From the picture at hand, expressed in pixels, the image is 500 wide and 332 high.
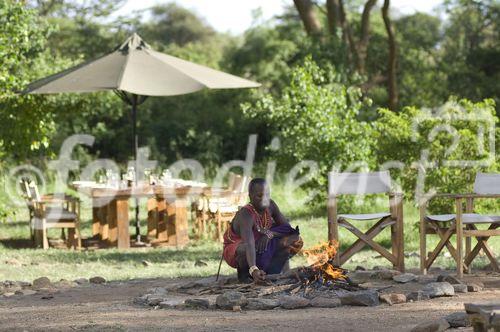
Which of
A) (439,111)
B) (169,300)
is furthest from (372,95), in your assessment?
(169,300)

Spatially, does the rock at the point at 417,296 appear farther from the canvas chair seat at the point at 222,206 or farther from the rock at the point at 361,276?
the canvas chair seat at the point at 222,206

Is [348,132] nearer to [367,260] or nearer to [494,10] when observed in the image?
[367,260]

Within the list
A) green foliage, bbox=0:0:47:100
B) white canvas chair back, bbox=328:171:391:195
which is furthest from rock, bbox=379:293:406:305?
green foliage, bbox=0:0:47:100

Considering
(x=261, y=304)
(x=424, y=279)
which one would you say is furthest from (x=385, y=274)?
(x=261, y=304)

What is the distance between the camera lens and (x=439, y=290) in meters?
6.14

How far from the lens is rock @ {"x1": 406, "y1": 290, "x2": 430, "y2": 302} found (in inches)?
238

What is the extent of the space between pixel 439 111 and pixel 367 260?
271 cm

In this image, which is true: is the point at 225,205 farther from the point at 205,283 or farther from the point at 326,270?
the point at 326,270

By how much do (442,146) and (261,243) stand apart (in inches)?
178

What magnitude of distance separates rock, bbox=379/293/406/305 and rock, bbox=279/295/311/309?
1.56 feet

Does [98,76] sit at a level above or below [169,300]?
above

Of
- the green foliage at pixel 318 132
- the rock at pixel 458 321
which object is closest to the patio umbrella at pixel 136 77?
the green foliage at pixel 318 132

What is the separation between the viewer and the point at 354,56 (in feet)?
62.7

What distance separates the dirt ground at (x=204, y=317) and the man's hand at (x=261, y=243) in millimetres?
938
